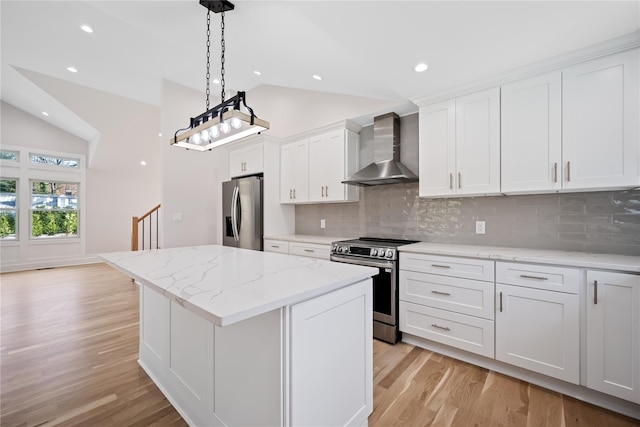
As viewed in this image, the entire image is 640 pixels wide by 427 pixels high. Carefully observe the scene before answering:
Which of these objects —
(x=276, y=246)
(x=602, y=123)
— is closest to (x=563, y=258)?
(x=602, y=123)

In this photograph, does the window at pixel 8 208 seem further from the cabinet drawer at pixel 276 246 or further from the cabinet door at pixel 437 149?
the cabinet door at pixel 437 149

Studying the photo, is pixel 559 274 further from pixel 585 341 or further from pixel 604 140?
pixel 604 140

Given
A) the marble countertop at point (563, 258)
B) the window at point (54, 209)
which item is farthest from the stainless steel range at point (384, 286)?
the window at point (54, 209)

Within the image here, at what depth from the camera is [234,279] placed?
52.6 inches

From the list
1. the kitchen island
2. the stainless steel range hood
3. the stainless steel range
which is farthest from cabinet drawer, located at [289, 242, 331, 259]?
the kitchen island

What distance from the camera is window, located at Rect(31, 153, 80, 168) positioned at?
6008 mm

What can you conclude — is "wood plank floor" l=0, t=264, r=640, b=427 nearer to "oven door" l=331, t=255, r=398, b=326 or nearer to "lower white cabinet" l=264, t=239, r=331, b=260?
"oven door" l=331, t=255, r=398, b=326

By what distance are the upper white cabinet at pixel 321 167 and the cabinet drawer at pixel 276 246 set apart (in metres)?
0.62

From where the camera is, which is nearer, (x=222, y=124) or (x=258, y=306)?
(x=258, y=306)

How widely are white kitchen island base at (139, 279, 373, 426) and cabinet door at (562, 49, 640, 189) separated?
1811 mm

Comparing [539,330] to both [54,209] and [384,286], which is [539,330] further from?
[54,209]

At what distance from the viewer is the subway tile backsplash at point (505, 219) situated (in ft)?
6.64

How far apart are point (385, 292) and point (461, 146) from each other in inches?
59.8

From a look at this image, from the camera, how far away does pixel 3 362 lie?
7.30ft
